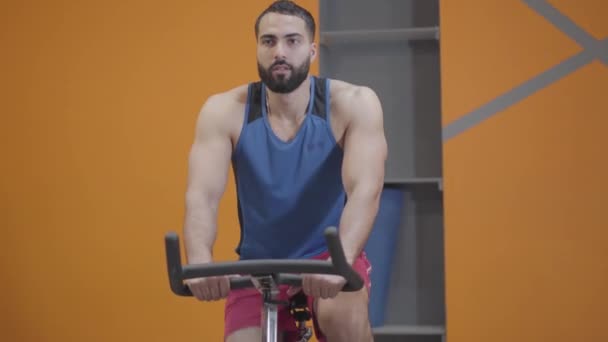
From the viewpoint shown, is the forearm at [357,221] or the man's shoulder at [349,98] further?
the man's shoulder at [349,98]

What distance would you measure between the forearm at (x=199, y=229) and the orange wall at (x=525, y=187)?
71.6 inches

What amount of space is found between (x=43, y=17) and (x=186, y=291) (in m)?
2.85

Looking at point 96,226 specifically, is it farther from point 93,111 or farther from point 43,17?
point 43,17

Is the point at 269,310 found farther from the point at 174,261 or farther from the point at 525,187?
the point at 525,187

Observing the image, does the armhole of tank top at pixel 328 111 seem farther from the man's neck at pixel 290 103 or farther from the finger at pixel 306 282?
the finger at pixel 306 282

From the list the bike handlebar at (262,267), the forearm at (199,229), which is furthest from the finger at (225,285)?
the forearm at (199,229)

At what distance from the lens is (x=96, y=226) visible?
4488mm

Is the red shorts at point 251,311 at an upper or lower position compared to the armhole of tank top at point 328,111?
lower

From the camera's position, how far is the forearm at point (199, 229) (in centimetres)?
256

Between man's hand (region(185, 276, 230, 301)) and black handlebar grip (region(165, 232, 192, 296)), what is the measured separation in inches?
2.2

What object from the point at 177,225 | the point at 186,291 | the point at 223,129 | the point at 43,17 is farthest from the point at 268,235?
the point at 43,17

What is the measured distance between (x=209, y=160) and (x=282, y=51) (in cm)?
39

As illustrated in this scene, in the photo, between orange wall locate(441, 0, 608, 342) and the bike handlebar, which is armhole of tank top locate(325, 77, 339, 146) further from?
orange wall locate(441, 0, 608, 342)

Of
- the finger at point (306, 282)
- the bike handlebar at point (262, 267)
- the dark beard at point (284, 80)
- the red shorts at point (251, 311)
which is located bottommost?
the red shorts at point (251, 311)
